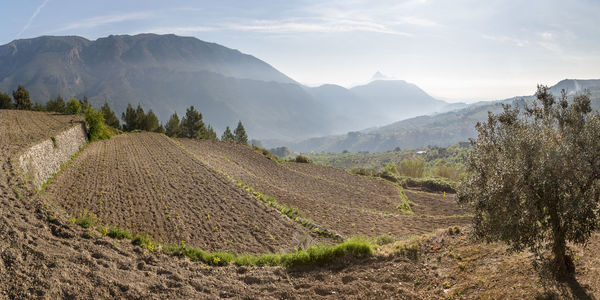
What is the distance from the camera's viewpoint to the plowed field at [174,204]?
1514 centimetres

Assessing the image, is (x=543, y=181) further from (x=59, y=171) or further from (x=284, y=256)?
(x=59, y=171)

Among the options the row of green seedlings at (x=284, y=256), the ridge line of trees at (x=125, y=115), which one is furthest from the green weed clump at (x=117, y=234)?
the ridge line of trees at (x=125, y=115)

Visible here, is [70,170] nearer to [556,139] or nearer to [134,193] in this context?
[134,193]

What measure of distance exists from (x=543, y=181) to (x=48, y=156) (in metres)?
28.1

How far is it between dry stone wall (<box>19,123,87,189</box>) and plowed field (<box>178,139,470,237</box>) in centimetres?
1244

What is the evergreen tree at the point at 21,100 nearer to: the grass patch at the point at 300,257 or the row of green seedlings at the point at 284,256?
the row of green seedlings at the point at 284,256

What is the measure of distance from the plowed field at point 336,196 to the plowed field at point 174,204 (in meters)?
4.66

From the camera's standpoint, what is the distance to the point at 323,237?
58.5ft

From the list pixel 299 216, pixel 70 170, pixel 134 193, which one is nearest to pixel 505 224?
pixel 299 216

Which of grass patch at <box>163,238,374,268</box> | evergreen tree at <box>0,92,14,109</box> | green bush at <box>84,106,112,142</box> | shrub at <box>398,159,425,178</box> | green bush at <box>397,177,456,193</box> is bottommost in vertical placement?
shrub at <box>398,159,425,178</box>

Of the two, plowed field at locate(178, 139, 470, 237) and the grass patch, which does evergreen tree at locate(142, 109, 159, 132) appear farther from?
the grass patch

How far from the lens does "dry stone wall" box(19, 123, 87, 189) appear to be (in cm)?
1830

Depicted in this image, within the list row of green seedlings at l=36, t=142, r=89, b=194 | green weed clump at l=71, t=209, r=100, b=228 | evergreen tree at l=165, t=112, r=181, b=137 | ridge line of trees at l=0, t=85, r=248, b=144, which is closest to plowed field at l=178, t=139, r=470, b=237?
row of green seedlings at l=36, t=142, r=89, b=194

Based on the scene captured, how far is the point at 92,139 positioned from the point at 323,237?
114ft
